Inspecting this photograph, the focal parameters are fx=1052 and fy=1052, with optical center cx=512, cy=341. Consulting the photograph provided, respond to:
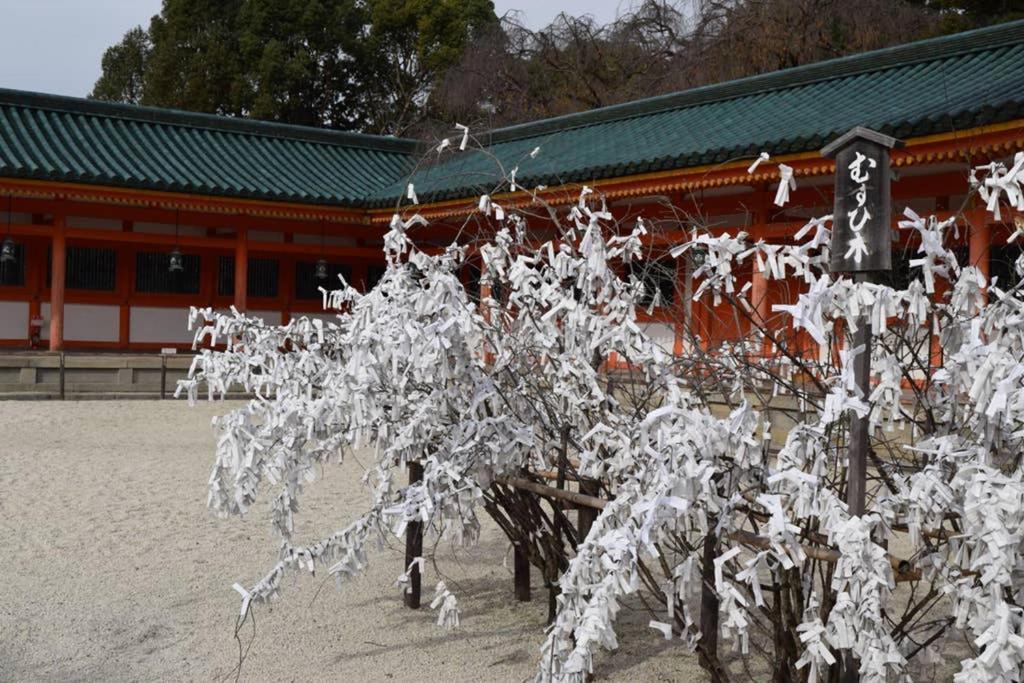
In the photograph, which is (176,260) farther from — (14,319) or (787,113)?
(787,113)

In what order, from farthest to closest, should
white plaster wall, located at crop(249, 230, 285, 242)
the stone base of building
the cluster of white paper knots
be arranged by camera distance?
white plaster wall, located at crop(249, 230, 285, 242), the stone base of building, the cluster of white paper knots

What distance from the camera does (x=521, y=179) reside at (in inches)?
486

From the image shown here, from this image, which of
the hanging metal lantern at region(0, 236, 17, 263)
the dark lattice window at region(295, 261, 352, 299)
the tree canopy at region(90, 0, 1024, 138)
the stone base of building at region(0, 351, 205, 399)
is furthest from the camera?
the tree canopy at region(90, 0, 1024, 138)

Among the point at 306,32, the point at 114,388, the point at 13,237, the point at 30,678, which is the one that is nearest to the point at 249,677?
the point at 30,678

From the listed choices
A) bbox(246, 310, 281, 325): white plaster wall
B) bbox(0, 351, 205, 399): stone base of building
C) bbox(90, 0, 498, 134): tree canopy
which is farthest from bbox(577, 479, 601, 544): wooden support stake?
bbox(90, 0, 498, 134): tree canopy

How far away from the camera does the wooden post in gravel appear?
4.77 m

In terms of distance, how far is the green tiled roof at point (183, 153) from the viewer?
540 inches

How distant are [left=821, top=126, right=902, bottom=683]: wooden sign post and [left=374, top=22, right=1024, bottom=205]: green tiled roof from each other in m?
4.66

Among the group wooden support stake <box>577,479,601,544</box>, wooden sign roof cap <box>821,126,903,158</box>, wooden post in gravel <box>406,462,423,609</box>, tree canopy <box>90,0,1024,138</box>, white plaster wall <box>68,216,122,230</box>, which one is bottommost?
wooden post in gravel <box>406,462,423,609</box>

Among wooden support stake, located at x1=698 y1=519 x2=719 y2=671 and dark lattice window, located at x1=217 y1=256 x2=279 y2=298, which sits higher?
dark lattice window, located at x1=217 y1=256 x2=279 y2=298

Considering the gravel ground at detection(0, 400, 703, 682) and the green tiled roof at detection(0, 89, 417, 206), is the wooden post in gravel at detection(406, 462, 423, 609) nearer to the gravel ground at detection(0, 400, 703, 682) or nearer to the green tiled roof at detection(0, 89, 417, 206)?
the gravel ground at detection(0, 400, 703, 682)

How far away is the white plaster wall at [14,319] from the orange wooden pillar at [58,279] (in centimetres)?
117

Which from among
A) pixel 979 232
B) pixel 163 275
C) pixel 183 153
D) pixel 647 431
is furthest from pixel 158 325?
pixel 647 431

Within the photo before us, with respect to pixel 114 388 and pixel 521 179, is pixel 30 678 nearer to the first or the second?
pixel 521 179
